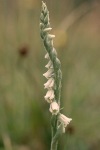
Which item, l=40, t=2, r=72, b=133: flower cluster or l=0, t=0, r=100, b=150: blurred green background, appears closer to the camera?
l=40, t=2, r=72, b=133: flower cluster

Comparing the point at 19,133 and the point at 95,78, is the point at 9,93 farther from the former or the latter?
the point at 95,78

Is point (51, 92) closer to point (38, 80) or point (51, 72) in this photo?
point (51, 72)

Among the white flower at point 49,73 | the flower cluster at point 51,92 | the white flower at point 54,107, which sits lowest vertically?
the white flower at point 54,107

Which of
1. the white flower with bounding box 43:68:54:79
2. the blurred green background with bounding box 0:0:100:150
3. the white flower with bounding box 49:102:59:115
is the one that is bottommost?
the white flower with bounding box 49:102:59:115

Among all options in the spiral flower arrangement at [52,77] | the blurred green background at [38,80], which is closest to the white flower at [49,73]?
the spiral flower arrangement at [52,77]

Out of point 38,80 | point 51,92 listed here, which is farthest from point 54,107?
point 38,80

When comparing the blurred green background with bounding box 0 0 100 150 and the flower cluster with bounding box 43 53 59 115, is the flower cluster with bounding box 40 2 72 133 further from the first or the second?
the blurred green background with bounding box 0 0 100 150

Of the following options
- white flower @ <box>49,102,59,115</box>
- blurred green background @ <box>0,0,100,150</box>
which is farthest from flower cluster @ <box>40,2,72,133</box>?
blurred green background @ <box>0,0,100,150</box>

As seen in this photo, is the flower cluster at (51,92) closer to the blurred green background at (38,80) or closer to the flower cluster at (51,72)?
the flower cluster at (51,72)
